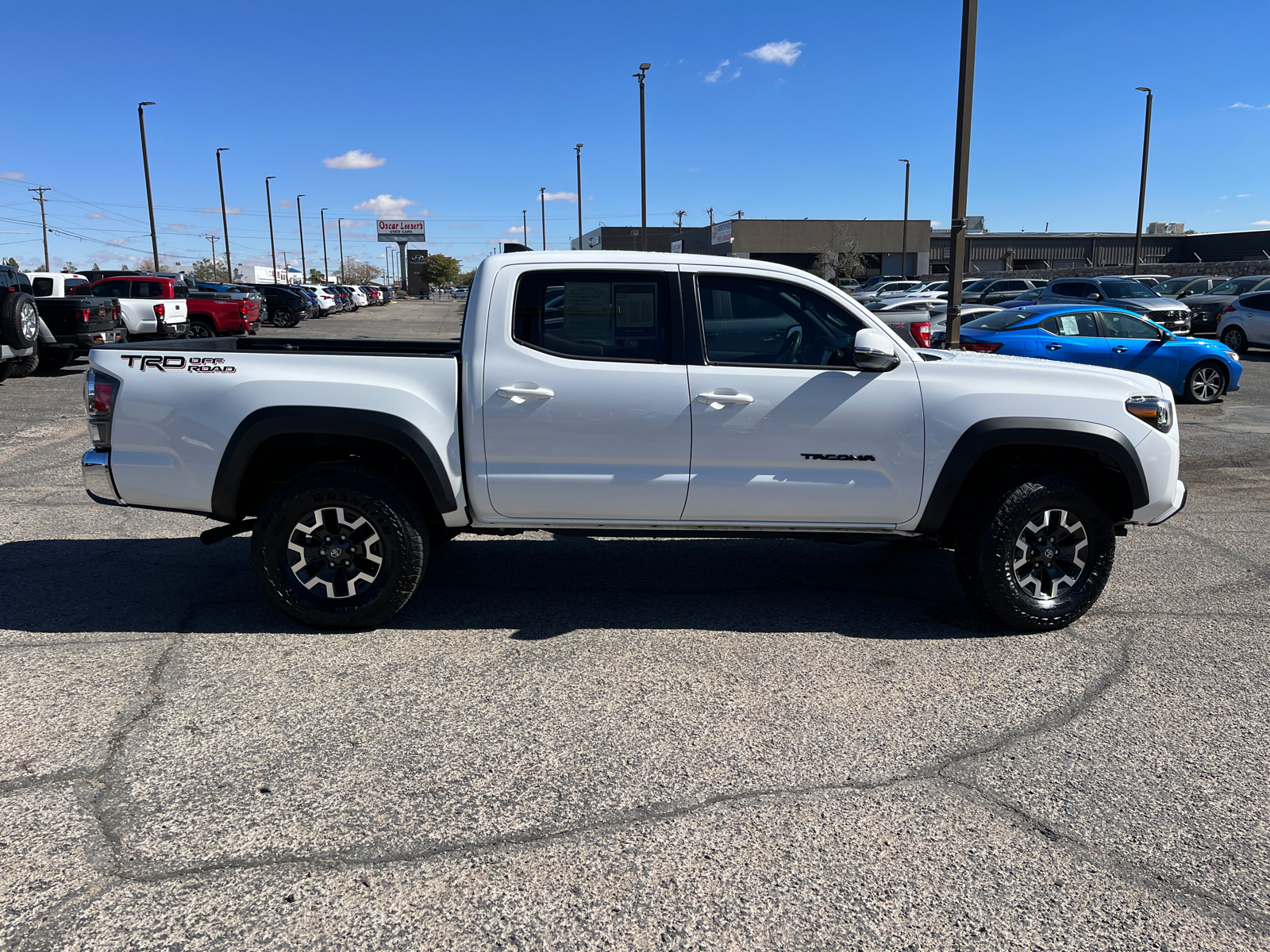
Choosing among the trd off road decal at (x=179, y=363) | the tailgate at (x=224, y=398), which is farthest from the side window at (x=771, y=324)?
the trd off road decal at (x=179, y=363)

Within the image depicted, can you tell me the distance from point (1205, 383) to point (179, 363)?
14183 millimetres

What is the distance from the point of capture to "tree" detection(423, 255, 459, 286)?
138 metres

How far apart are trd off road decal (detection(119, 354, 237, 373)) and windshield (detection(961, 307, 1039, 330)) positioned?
37.5 feet

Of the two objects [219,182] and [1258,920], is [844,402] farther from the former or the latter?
[219,182]

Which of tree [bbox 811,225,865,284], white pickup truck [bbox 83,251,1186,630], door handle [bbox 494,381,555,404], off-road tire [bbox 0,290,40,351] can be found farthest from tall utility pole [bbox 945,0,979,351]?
tree [bbox 811,225,865,284]

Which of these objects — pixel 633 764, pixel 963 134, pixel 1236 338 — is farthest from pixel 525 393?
pixel 1236 338

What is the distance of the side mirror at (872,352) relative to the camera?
4.59 meters

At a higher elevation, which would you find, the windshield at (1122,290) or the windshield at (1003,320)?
the windshield at (1122,290)

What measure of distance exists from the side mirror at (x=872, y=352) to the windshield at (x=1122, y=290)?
857 inches

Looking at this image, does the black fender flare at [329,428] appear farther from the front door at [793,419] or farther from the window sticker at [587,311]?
the front door at [793,419]

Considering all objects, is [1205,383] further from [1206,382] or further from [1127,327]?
[1127,327]

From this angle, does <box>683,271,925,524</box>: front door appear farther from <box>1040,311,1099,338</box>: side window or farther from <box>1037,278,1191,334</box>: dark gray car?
<box>1037,278,1191,334</box>: dark gray car

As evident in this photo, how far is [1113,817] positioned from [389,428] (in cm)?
343

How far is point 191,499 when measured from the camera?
4.79 m
